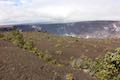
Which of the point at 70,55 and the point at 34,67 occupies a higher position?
the point at 34,67

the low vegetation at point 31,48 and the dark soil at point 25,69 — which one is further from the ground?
the dark soil at point 25,69

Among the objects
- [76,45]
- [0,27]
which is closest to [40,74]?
[76,45]

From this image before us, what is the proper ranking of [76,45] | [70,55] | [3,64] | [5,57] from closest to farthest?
[3,64] < [5,57] < [70,55] < [76,45]

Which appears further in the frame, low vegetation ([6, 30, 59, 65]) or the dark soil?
low vegetation ([6, 30, 59, 65])

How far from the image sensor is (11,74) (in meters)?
26.5

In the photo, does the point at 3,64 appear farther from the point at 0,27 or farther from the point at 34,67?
the point at 0,27

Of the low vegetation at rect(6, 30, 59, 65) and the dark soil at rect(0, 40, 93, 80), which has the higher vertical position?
the dark soil at rect(0, 40, 93, 80)

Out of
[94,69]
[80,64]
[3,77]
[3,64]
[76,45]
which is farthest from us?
[76,45]

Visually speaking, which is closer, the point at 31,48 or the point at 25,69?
the point at 25,69

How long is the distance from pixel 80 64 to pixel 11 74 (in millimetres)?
18014

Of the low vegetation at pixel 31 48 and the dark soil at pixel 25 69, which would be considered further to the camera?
the low vegetation at pixel 31 48

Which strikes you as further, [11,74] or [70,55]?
[70,55]

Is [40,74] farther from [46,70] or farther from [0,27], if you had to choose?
[0,27]

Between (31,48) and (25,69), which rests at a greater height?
(25,69)
